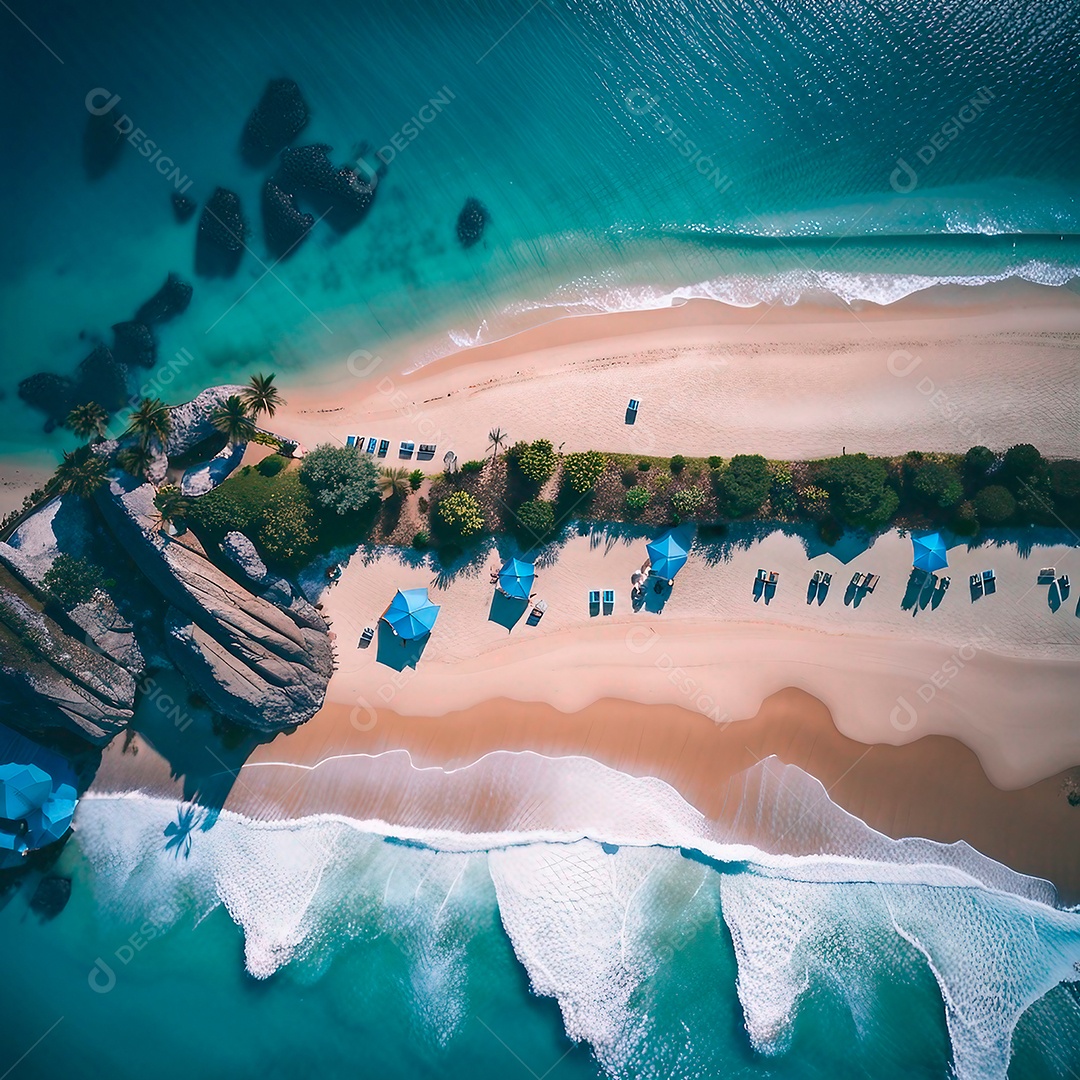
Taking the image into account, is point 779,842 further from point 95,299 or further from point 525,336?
point 95,299

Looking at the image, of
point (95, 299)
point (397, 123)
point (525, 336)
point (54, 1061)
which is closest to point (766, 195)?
point (525, 336)

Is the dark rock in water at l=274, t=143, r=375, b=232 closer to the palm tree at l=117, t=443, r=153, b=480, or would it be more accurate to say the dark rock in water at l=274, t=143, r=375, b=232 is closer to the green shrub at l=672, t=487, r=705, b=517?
the palm tree at l=117, t=443, r=153, b=480

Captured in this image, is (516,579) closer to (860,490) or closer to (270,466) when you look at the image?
(270,466)

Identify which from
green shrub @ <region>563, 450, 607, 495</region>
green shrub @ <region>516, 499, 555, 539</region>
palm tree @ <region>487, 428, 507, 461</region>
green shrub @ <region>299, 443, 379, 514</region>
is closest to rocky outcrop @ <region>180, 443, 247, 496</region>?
green shrub @ <region>299, 443, 379, 514</region>

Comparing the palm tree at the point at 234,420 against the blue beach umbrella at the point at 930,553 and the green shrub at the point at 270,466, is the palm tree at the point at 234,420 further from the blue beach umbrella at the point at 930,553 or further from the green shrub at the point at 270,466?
the blue beach umbrella at the point at 930,553

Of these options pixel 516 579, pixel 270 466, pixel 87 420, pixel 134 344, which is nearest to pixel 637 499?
pixel 516 579
